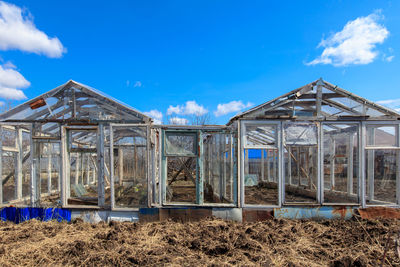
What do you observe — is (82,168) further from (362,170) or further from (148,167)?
(362,170)

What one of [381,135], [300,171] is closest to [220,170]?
[300,171]

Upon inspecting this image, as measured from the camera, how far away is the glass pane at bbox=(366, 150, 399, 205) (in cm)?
681

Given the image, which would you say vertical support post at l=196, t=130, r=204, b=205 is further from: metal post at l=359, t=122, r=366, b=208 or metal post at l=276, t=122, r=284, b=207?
metal post at l=359, t=122, r=366, b=208

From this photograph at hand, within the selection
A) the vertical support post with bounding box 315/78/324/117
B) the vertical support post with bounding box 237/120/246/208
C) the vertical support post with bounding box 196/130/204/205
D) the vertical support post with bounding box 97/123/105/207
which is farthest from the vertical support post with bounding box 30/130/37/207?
the vertical support post with bounding box 315/78/324/117

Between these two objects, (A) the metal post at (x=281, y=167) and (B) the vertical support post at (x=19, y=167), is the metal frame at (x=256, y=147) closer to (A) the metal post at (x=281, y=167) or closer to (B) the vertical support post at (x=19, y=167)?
(A) the metal post at (x=281, y=167)

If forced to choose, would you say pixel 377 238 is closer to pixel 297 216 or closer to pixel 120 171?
pixel 297 216

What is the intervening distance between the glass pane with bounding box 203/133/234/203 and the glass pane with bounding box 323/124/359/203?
321cm

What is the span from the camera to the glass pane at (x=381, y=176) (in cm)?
681

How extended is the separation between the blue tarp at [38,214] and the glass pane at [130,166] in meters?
1.40

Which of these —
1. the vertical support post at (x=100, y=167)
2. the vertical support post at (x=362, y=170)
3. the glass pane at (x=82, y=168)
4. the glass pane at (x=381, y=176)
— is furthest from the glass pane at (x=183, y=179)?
the glass pane at (x=381, y=176)

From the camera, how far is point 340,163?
783cm

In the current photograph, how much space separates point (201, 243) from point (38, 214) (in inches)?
176

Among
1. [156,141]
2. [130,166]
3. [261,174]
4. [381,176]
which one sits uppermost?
[156,141]

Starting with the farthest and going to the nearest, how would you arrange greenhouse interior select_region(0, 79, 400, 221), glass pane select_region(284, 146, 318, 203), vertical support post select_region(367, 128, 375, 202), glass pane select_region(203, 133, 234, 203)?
glass pane select_region(284, 146, 318, 203) < vertical support post select_region(367, 128, 375, 202) < glass pane select_region(203, 133, 234, 203) < greenhouse interior select_region(0, 79, 400, 221)
